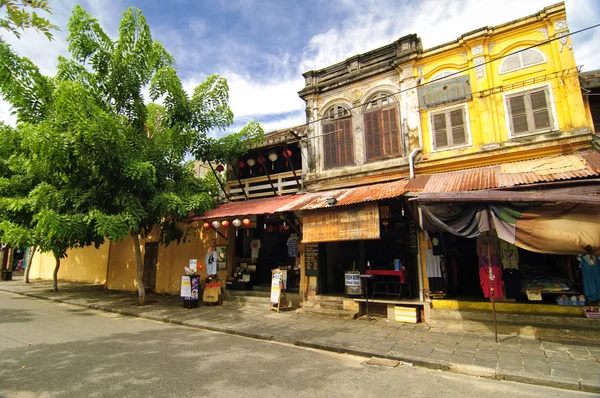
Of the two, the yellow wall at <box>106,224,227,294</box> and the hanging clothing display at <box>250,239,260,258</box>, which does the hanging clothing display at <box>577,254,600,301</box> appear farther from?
the yellow wall at <box>106,224,227,294</box>

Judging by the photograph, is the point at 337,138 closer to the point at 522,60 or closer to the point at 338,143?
the point at 338,143

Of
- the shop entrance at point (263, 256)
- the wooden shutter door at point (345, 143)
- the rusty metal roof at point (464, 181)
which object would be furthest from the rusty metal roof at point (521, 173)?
the shop entrance at point (263, 256)

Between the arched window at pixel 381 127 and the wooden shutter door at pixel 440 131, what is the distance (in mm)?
1185

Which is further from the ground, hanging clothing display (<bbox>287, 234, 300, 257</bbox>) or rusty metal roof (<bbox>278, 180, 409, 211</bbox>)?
rusty metal roof (<bbox>278, 180, 409, 211</bbox>)

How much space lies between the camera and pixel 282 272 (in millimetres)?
11344

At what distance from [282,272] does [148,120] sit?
7.90 meters

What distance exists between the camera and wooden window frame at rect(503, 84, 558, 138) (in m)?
9.05

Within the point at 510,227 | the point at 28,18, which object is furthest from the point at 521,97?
the point at 28,18

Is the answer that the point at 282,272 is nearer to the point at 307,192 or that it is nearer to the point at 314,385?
the point at 307,192

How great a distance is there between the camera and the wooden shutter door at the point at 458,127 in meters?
10.2

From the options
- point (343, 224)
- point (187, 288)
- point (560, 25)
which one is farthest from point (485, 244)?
point (187, 288)

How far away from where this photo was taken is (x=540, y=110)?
9.21m

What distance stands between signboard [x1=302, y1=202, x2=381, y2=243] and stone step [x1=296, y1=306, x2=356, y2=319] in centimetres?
234

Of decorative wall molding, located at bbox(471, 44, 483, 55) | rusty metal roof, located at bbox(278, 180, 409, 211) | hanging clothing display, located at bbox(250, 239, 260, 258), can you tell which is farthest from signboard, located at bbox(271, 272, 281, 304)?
decorative wall molding, located at bbox(471, 44, 483, 55)
